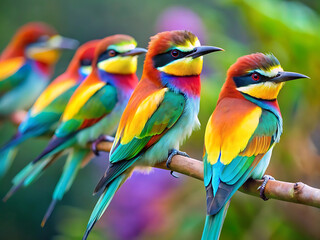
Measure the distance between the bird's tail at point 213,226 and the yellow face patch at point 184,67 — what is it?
0.35 meters

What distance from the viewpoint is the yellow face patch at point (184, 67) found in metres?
1.19

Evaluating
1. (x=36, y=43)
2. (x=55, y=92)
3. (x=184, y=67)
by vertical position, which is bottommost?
(x=36, y=43)

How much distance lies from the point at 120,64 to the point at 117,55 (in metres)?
0.04

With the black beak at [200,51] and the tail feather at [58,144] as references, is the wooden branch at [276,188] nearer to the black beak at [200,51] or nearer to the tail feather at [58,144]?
the black beak at [200,51]

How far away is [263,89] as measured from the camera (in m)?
1.10

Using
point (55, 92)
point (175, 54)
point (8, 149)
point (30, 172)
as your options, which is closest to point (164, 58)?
point (175, 54)

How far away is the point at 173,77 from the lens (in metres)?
1.27

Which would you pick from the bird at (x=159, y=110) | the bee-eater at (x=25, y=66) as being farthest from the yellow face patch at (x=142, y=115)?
the bee-eater at (x=25, y=66)

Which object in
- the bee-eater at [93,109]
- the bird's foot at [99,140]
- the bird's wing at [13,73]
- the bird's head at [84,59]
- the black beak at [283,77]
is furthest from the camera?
the bird's wing at [13,73]

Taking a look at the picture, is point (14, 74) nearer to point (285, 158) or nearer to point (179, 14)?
point (179, 14)

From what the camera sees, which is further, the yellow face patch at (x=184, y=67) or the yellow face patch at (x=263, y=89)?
the yellow face patch at (x=184, y=67)

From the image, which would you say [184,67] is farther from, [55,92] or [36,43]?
[36,43]

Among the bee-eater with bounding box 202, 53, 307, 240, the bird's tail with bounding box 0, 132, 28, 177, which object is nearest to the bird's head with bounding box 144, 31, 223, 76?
the bee-eater with bounding box 202, 53, 307, 240

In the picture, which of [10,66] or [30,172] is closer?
[30,172]
